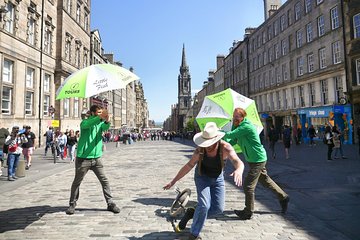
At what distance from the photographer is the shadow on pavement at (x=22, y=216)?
467cm

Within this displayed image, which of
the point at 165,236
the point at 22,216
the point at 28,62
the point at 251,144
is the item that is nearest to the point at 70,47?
the point at 28,62

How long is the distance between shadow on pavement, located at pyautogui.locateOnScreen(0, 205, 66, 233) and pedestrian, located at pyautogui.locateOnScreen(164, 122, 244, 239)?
2957 mm

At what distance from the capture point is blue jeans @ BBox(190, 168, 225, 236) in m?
3.59

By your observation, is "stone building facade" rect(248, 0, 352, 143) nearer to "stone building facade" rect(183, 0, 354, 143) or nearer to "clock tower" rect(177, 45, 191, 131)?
"stone building facade" rect(183, 0, 354, 143)

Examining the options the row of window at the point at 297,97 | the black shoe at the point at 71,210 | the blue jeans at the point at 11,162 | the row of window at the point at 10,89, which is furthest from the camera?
the row of window at the point at 297,97

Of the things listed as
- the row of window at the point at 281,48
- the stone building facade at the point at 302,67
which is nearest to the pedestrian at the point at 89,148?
the stone building facade at the point at 302,67

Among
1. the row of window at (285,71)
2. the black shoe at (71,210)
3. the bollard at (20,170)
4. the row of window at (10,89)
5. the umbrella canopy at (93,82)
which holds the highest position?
the row of window at (285,71)

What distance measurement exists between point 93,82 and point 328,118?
84.6ft

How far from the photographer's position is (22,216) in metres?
5.23

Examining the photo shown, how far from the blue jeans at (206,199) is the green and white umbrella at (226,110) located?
6.32 feet

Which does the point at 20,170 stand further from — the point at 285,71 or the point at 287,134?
the point at 285,71

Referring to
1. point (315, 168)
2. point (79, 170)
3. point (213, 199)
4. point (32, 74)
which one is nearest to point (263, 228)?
point (213, 199)

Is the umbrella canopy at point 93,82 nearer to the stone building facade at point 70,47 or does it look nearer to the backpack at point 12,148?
the backpack at point 12,148

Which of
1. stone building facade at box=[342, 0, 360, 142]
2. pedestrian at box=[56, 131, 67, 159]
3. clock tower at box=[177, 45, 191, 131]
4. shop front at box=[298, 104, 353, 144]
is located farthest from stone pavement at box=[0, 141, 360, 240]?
clock tower at box=[177, 45, 191, 131]
